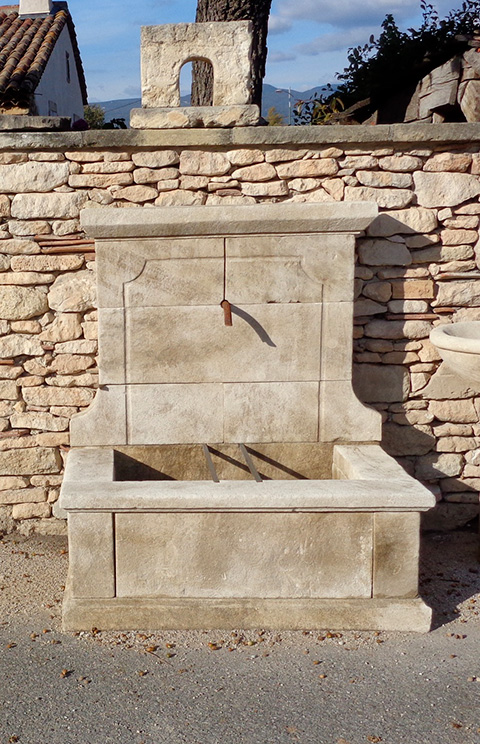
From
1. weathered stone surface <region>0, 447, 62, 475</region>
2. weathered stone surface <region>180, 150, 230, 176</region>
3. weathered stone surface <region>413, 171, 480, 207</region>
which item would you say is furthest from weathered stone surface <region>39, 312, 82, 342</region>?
weathered stone surface <region>413, 171, 480, 207</region>

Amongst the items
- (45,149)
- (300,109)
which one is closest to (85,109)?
(300,109)

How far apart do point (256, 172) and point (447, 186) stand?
3.73 ft

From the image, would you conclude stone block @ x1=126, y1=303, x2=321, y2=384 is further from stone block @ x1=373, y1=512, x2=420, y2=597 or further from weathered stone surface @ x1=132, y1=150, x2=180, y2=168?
stone block @ x1=373, y1=512, x2=420, y2=597

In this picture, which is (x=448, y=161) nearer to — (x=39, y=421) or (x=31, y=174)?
(x=31, y=174)

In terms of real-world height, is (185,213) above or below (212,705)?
above

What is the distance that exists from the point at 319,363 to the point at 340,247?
67 cm

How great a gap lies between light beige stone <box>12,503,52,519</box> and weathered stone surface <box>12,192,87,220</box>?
178 centimetres

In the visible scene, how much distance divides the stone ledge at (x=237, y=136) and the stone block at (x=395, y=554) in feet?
7.14

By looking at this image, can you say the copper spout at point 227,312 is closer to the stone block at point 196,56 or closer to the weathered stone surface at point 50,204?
the weathered stone surface at point 50,204

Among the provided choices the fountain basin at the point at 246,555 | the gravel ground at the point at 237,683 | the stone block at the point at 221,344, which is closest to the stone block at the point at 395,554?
the fountain basin at the point at 246,555

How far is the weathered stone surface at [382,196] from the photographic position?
14.1ft

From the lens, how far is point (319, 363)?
13.9ft

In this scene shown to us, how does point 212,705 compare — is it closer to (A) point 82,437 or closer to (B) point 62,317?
(A) point 82,437

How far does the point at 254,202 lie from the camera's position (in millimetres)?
4297
